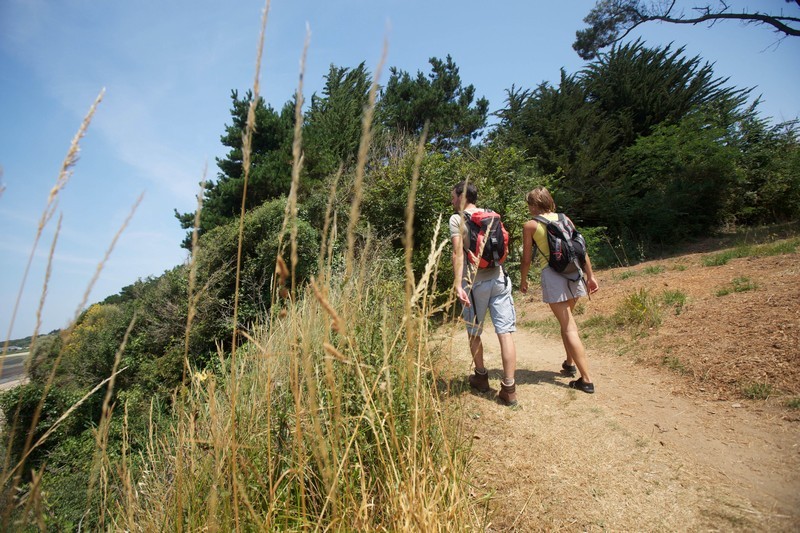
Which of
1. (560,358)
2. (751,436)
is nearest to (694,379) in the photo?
(751,436)

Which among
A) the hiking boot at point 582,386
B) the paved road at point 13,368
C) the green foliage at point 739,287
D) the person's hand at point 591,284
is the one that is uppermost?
the paved road at point 13,368

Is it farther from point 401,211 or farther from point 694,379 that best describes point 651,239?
point 694,379

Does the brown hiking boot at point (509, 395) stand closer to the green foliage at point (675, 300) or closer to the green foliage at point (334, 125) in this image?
the green foliage at point (675, 300)

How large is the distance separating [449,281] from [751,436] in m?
5.77

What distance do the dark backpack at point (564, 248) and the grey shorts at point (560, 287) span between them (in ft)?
0.22

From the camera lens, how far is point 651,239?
1239 cm

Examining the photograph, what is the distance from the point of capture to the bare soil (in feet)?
6.07

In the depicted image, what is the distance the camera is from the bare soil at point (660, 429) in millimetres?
1850

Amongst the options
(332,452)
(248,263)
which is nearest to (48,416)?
(248,263)

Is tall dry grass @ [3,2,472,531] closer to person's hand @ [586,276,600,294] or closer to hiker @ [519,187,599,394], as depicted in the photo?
hiker @ [519,187,599,394]

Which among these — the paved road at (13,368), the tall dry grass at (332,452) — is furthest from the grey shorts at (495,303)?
the paved road at (13,368)

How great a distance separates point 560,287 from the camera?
3088mm

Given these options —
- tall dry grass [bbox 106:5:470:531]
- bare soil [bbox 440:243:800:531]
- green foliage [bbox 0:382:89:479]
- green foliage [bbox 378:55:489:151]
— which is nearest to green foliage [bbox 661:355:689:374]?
bare soil [bbox 440:243:800:531]

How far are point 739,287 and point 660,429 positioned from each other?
3.69m
